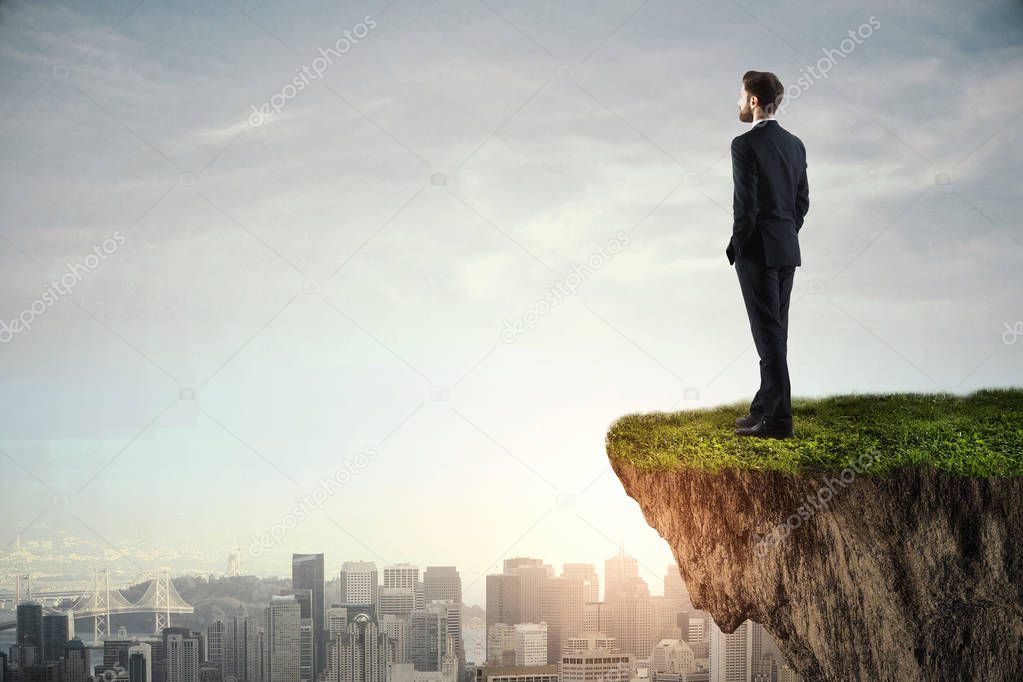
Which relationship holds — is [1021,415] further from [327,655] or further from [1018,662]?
[327,655]

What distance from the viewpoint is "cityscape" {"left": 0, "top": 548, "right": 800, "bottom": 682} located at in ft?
21.4

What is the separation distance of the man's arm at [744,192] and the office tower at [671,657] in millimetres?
3589

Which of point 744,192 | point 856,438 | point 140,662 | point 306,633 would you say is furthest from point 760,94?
point 140,662

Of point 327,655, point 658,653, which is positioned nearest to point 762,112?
point 658,653

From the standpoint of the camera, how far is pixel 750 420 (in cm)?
418

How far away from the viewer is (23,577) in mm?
6617

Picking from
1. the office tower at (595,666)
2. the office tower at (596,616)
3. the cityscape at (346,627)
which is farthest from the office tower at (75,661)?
the office tower at (596,616)

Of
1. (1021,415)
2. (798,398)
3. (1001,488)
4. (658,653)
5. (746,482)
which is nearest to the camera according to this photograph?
(1001,488)

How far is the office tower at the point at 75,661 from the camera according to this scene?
21.7 feet

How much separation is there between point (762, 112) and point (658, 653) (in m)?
4.06

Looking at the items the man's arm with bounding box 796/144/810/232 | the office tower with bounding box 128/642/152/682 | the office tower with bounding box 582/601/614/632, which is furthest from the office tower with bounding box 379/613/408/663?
the man's arm with bounding box 796/144/810/232

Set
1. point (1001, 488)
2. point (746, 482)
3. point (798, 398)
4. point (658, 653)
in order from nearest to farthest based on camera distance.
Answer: point (1001, 488)
point (746, 482)
point (798, 398)
point (658, 653)

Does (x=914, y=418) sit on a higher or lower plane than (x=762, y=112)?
lower

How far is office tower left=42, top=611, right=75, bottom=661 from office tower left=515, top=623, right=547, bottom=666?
3.26m
